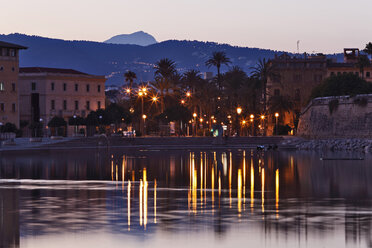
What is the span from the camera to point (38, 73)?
117 m

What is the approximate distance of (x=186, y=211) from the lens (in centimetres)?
1784

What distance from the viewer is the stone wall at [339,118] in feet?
267

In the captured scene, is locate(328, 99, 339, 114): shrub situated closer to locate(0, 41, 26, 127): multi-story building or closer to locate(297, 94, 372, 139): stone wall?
locate(297, 94, 372, 139): stone wall

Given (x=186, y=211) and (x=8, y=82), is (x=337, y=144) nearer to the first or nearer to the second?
(x=8, y=82)

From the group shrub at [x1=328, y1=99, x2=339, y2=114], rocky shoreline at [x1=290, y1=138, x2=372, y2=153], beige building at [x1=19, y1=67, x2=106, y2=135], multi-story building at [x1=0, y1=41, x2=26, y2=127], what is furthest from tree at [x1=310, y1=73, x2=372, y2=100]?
multi-story building at [x1=0, y1=41, x2=26, y2=127]

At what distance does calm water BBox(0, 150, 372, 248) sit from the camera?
13609 millimetres

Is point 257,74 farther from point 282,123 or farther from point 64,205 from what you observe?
point 64,205

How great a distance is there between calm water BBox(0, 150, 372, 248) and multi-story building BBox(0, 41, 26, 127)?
74587 millimetres

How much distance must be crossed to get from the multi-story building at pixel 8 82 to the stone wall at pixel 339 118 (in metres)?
42.6

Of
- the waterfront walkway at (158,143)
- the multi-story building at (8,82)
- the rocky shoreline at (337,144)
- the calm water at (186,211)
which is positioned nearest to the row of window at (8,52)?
the multi-story building at (8,82)

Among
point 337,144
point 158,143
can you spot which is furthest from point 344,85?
point 158,143

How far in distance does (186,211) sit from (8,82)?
88.8 meters

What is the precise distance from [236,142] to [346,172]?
54.0m

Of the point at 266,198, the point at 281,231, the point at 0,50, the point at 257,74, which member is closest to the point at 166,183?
the point at 266,198
